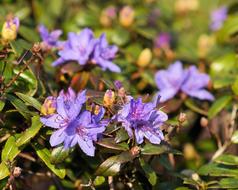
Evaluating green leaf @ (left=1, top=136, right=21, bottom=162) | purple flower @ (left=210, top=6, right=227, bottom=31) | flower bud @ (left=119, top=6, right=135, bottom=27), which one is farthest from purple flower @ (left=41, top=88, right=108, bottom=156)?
purple flower @ (left=210, top=6, right=227, bottom=31)

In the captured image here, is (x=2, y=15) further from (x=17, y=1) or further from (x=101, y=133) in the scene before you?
(x=101, y=133)

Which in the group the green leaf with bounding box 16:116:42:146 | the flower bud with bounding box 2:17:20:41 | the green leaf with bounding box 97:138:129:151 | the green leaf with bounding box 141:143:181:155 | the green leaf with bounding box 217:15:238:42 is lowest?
the green leaf with bounding box 141:143:181:155

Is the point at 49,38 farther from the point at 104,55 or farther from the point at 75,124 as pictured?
the point at 75,124

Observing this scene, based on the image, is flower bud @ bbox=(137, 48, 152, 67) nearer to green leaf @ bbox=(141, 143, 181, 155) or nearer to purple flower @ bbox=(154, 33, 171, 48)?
purple flower @ bbox=(154, 33, 171, 48)

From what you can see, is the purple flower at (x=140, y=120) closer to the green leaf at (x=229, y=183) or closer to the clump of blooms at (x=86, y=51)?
the green leaf at (x=229, y=183)

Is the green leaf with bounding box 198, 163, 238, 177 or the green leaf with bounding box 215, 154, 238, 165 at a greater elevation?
the green leaf with bounding box 215, 154, 238, 165

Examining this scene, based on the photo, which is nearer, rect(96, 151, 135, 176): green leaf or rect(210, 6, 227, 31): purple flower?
rect(96, 151, 135, 176): green leaf

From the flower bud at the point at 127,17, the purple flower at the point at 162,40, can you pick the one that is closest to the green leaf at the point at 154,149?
the flower bud at the point at 127,17
